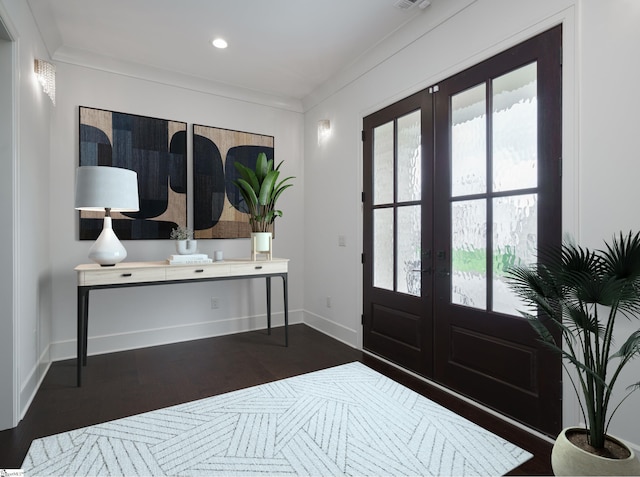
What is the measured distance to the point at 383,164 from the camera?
3.20m

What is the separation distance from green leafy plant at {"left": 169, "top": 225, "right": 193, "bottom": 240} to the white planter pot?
3009 mm

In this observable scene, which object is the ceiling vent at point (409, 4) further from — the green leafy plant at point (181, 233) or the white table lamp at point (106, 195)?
the green leafy plant at point (181, 233)

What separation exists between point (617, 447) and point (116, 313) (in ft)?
12.1

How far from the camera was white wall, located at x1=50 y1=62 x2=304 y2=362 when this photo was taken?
10.5ft

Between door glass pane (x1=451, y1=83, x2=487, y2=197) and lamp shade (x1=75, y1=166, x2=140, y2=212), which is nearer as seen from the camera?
door glass pane (x1=451, y1=83, x2=487, y2=197)

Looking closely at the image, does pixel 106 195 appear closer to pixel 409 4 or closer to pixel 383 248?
pixel 383 248

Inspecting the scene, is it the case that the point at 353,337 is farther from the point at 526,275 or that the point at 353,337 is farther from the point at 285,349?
the point at 526,275

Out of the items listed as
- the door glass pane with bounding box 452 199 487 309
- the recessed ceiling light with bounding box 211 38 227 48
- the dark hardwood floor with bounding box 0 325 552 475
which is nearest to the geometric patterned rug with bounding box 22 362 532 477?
the dark hardwood floor with bounding box 0 325 552 475

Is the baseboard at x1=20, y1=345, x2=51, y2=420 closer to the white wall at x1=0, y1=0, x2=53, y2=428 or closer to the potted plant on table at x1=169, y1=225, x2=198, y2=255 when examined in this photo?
the white wall at x1=0, y1=0, x2=53, y2=428

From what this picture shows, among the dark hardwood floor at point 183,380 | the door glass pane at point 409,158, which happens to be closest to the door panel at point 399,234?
the door glass pane at point 409,158

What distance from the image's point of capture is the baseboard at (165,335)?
3.22 metres

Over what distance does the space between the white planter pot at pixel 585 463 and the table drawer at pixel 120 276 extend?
2790 millimetres

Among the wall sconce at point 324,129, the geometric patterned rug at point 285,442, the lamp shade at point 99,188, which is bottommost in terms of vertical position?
the geometric patterned rug at point 285,442

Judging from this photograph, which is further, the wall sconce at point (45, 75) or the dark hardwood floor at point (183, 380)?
the wall sconce at point (45, 75)
